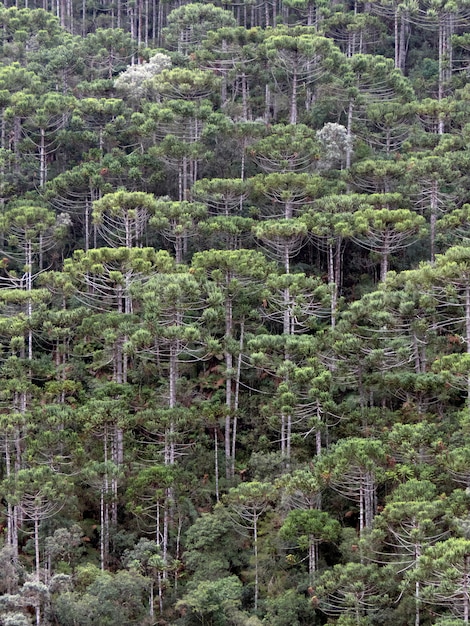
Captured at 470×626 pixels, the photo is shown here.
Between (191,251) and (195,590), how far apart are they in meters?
14.9

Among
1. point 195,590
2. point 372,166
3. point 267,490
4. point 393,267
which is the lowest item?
point 195,590

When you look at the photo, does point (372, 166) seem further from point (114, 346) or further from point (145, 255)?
point (114, 346)

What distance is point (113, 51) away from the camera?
4906 cm

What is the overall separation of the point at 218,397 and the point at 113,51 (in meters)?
24.2

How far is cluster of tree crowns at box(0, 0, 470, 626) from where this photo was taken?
976 inches

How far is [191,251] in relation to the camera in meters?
37.1

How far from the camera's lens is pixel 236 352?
97.9 ft

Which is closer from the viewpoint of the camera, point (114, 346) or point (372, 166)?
point (114, 346)

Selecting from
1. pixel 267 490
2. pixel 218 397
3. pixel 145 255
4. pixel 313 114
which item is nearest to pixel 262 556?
pixel 267 490

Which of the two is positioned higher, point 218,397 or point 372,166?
point 372,166

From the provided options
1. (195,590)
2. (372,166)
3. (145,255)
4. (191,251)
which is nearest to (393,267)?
(372,166)

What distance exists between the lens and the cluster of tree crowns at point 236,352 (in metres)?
24.8

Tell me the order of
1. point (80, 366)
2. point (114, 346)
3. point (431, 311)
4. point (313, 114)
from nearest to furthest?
point (431, 311)
point (114, 346)
point (80, 366)
point (313, 114)

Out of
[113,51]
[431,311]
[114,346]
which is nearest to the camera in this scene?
[431,311]
